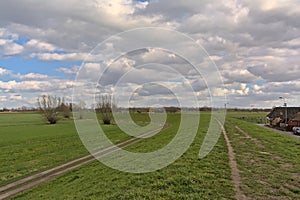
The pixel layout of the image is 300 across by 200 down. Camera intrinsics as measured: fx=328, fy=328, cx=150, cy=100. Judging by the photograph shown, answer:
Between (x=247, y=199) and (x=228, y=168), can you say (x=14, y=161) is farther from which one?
(x=247, y=199)

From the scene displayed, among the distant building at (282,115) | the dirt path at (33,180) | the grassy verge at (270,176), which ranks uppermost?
the distant building at (282,115)

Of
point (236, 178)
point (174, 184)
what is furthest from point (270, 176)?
point (174, 184)

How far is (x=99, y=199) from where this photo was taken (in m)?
10.6

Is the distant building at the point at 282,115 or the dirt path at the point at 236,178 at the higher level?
the distant building at the point at 282,115

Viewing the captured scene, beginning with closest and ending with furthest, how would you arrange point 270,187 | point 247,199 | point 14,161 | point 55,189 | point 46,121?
point 247,199
point 270,187
point 55,189
point 14,161
point 46,121

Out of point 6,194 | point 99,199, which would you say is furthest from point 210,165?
point 6,194

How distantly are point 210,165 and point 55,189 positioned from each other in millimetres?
7881

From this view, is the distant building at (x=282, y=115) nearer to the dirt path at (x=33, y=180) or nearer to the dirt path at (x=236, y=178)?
the dirt path at (x=33, y=180)

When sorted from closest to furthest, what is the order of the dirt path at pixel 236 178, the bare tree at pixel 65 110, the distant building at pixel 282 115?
the dirt path at pixel 236 178, the distant building at pixel 282 115, the bare tree at pixel 65 110

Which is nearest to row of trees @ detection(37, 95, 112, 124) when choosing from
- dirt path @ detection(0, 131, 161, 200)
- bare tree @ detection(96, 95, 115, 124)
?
bare tree @ detection(96, 95, 115, 124)

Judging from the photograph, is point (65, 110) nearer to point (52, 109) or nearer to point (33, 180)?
point (52, 109)

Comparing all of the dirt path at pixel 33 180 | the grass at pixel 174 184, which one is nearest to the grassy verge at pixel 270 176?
the grass at pixel 174 184

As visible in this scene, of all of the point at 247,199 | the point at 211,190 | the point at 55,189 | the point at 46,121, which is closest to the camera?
the point at 247,199

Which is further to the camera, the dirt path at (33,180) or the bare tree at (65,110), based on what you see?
the bare tree at (65,110)
